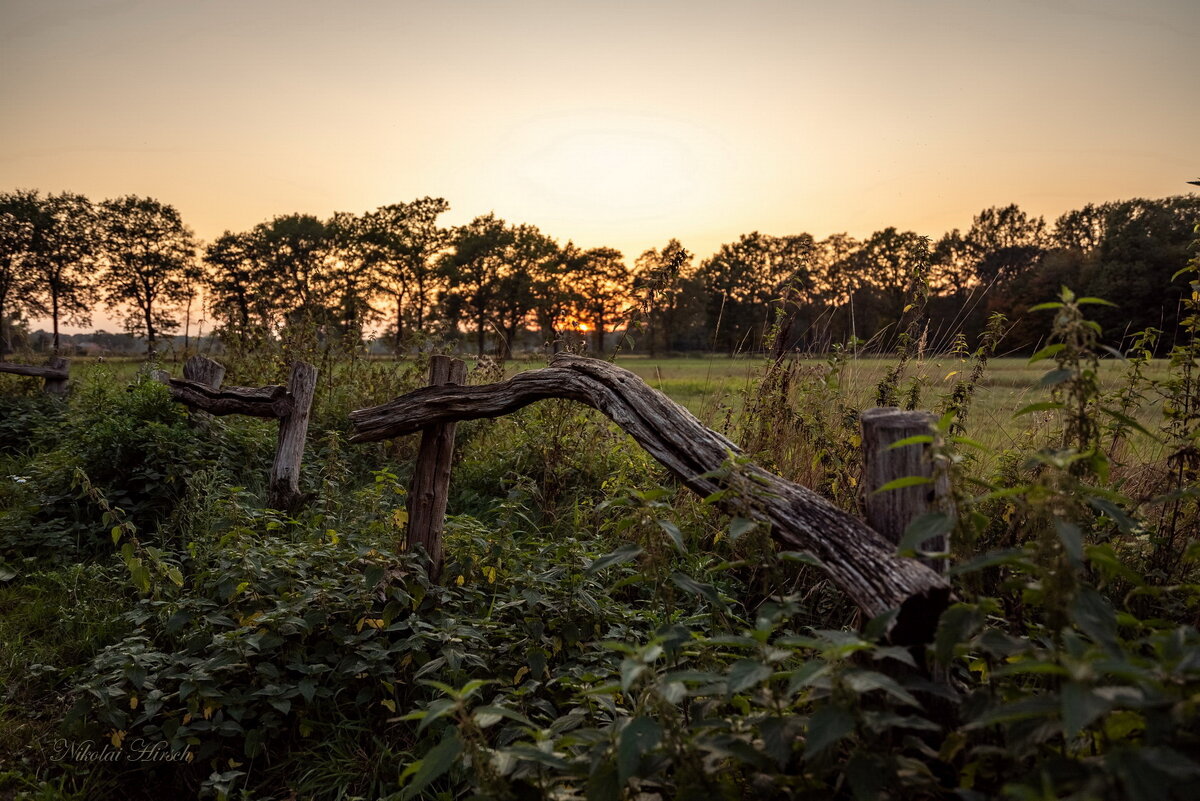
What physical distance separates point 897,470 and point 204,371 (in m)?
6.86

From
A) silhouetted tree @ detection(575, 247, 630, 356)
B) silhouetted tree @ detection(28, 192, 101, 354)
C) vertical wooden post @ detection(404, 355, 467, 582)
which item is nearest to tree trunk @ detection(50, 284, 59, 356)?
silhouetted tree @ detection(28, 192, 101, 354)

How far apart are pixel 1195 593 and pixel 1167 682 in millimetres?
2080

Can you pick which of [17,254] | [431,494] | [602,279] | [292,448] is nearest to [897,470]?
[431,494]

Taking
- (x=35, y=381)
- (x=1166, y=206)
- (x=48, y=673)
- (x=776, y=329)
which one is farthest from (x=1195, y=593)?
(x=1166, y=206)

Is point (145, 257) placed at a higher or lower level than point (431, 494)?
higher

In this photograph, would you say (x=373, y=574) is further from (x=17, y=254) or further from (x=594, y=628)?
(x=17, y=254)

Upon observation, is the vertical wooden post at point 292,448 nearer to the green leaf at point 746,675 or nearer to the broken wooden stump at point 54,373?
the green leaf at point 746,675

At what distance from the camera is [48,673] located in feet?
12.5

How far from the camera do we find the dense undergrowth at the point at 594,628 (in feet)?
5.05

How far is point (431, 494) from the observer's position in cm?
398

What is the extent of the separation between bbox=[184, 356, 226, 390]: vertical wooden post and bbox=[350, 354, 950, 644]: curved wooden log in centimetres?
359

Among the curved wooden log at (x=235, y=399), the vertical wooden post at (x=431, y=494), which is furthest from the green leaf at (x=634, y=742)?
the curved wooden log at (x=235, y=399)

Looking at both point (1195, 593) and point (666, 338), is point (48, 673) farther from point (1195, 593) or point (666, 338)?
point (666, 338)

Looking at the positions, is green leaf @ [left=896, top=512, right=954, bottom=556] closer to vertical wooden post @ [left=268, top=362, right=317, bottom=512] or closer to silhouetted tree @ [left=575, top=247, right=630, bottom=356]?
vertical wooden post @ [left=268, top=362, right=317, bottom=512]
